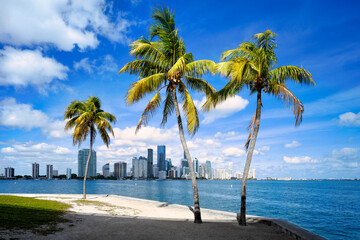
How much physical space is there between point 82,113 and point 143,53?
1233cm

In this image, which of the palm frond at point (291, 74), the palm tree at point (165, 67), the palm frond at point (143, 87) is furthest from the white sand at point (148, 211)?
the palm frond at point (291, 74)

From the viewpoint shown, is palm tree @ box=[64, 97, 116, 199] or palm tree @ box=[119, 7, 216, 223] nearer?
palm tree @ box=[119, 7, 216, 223]

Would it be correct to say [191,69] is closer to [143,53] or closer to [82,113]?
[143,53]

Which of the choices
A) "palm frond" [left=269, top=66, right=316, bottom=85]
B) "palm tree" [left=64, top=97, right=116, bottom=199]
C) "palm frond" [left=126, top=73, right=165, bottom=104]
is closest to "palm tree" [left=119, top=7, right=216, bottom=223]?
"palm frond" [left=126, top=73, right=165, bottom=104]

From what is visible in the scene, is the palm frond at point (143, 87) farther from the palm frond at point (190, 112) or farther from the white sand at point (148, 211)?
the white sand at point (148, 211)

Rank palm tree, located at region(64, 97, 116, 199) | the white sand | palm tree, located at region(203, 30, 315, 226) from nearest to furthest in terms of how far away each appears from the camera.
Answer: palm tree, located at region(203, 30, 315, 226) < the white sand < palm tree, located at region(64, 97, 116, 199)

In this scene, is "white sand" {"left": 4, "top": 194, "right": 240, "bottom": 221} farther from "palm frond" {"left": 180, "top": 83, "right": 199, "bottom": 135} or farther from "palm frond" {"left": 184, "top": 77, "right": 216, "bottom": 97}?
"palm frond" {"left": 184, "top": 77, "right": 216, "bottom": 97}

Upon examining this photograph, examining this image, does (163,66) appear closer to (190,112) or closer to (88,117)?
(190,112)

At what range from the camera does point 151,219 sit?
11.5 meters

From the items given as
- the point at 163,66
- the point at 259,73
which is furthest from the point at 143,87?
the point at 259,73

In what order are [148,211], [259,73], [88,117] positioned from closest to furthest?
[259,73] < [148,211] < [88,117]

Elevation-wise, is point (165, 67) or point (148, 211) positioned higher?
point (165, 67)

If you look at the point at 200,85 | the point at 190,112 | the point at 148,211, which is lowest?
the point at 148,211

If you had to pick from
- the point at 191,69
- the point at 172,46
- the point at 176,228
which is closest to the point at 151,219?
the point at 176,228
